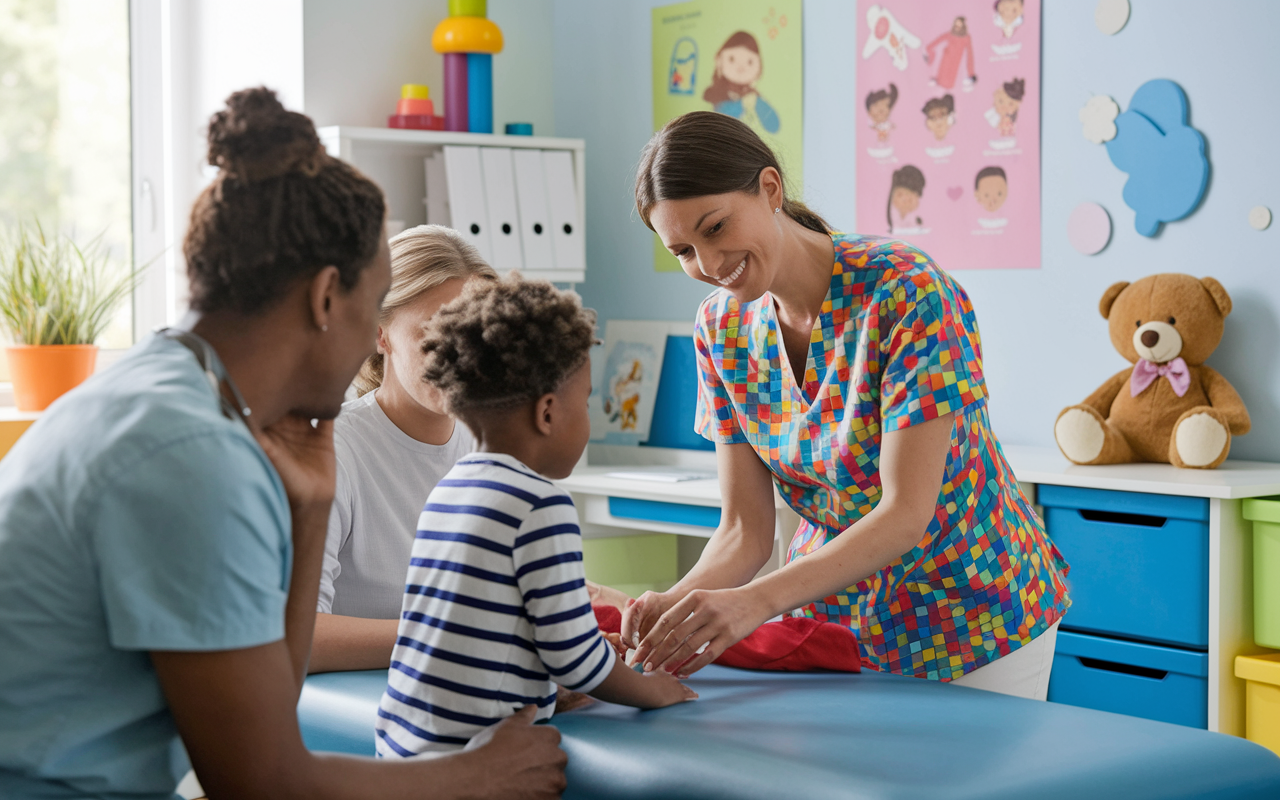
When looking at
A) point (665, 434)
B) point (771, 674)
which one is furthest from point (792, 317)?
point (665, 434)

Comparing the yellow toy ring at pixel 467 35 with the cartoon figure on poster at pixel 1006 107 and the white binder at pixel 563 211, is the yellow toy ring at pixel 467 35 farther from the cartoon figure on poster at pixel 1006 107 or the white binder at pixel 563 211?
the cartoon figure on poster at pixel 1006 107

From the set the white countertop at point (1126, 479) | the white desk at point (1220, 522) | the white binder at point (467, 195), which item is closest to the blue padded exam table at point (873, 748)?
the white desk at point (1220, 522)

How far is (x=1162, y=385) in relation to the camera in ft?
8.66

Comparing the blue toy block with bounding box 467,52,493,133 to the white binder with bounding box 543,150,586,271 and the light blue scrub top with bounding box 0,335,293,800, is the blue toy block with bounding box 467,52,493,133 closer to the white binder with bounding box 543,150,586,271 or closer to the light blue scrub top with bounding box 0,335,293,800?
the white binder with bounding box 543,150,586,271

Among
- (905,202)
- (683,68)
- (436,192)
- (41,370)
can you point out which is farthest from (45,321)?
(905,202)

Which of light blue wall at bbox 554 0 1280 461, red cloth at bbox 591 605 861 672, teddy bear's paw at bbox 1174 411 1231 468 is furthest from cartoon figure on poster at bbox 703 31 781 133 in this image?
red cloth at bbox 591 605 861 672

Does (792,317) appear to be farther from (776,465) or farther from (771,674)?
(771,674)

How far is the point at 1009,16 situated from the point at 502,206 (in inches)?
53.8

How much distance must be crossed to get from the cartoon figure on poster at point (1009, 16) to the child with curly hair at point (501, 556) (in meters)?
2.09

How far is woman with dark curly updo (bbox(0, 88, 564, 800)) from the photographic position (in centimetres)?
81

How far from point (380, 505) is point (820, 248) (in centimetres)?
60

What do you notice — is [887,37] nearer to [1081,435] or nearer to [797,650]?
[1081,435]

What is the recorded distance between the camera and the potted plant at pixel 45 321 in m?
3.10

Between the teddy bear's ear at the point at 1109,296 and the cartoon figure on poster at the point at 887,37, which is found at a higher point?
the cartoon figure on poster at the point at 887,37
